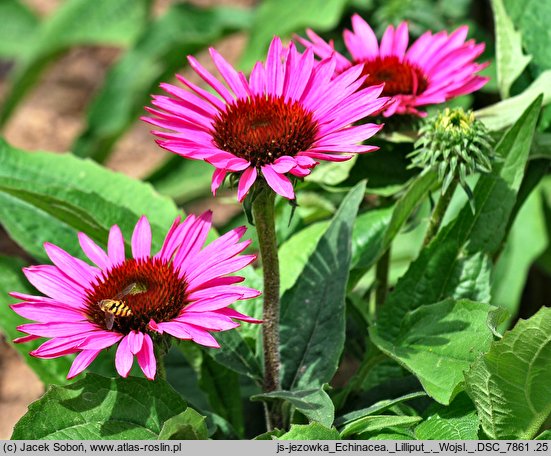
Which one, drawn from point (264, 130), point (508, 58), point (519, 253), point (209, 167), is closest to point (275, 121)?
point (264, 130)

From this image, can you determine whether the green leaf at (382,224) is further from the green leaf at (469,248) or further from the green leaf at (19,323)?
the green leaf at (19,323)

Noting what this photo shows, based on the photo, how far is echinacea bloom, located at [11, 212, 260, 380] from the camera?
2.48 feet

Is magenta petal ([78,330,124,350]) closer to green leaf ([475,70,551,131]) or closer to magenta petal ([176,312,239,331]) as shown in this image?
magenta petal ([176,312,239,331])

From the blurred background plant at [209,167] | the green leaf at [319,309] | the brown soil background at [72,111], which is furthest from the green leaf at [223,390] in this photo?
the brown soil background at [72,111]

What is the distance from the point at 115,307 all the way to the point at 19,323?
305 mm

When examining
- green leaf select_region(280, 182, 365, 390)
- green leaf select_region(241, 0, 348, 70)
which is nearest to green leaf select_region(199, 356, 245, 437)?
green leaf select_region(280, 182, 365, 390)

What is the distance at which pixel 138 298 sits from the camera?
2.61 ft

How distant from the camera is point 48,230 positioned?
1.15 meters

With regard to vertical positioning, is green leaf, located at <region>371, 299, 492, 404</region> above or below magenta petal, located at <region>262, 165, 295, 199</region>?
below

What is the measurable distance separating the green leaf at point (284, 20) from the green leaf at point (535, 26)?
328mm

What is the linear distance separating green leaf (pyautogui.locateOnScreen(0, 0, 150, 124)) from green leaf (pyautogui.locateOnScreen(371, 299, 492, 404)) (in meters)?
1.42

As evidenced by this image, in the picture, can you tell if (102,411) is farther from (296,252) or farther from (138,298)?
(296,252)

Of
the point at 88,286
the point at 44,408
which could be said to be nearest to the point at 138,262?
the point at 88,286

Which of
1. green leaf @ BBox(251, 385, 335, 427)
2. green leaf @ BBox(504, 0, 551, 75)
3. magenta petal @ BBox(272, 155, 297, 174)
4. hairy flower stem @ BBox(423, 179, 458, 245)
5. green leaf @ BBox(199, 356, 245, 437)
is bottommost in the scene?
green leaf @ BBox(199, 356, 245, 437)
